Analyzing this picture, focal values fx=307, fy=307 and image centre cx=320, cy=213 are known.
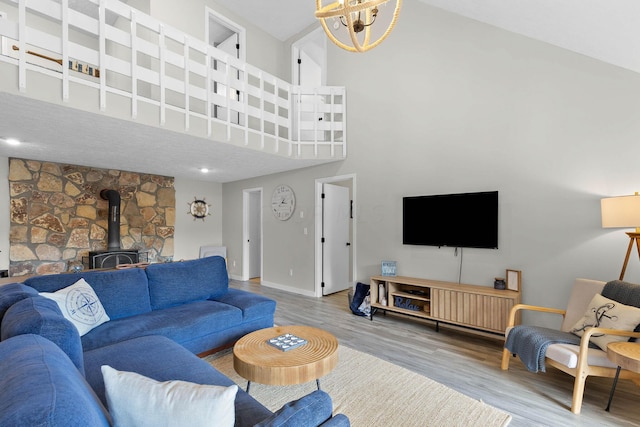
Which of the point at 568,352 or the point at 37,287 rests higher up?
the point at 37,287

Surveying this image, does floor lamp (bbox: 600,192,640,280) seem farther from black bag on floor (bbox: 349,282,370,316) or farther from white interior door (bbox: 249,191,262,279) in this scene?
white interior door (bbox: 249,191,262,279)

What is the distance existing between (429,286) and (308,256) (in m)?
2.25

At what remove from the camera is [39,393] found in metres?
0.68

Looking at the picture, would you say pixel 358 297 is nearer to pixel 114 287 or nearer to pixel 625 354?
pixel 625 354

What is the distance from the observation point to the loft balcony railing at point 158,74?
253cm

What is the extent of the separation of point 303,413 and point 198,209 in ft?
20.4

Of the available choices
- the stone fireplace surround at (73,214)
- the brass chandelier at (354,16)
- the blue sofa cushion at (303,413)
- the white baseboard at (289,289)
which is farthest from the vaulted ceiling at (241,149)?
the blue sofa cushion at (303,413)

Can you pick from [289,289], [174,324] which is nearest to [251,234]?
[289,289]

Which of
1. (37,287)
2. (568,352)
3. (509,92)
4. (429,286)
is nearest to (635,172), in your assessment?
(509,92)

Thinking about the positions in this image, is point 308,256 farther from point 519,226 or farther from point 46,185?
point 46,185

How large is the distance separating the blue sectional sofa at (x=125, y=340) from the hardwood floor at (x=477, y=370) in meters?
1.11

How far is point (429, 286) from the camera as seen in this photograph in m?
3.47

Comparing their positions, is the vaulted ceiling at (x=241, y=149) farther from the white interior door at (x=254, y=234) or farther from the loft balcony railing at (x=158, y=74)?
the white interior door at (x=254, y=234)

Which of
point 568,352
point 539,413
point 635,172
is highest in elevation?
point 635,172
